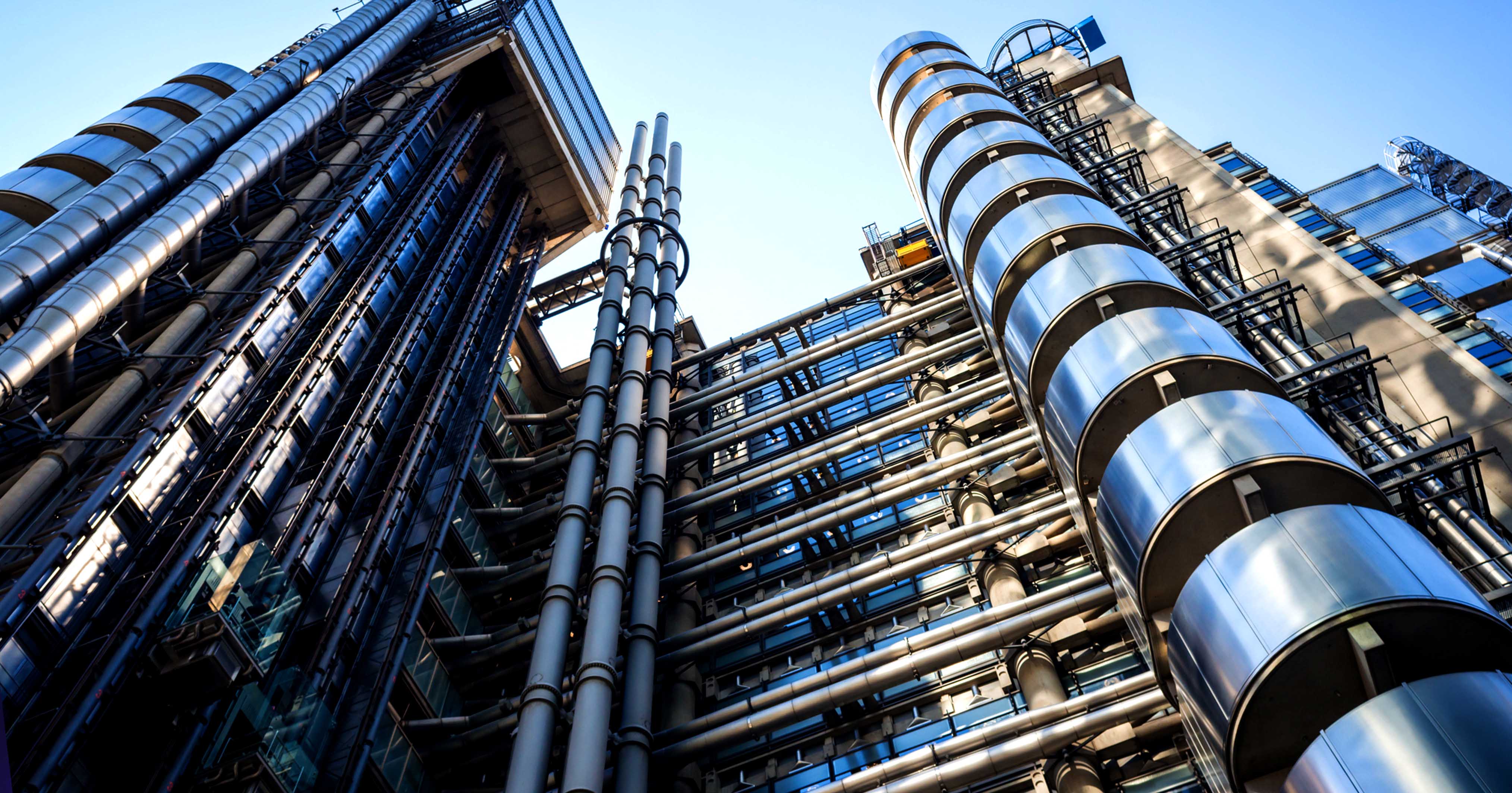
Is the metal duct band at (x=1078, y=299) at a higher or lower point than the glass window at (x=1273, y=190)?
lower

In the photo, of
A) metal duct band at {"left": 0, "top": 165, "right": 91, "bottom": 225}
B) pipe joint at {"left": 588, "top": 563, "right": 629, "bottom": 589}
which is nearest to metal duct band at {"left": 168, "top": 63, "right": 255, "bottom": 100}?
metal duct band at {"left": 0, "top": 165, "right": 91, "bottom": 225}

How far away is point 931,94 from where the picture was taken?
38562 millimetres

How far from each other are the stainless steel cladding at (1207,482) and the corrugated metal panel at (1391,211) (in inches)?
1516

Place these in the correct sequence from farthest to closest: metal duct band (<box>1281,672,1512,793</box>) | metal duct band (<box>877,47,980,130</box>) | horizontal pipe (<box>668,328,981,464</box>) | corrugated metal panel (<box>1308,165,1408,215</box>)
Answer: corrugated metal panel (<box>1308,165,1408,215</box>)
metal duct band (<box>877,47,980,130</box>)
horizontal pipe (<box>668,328,981,464</box>)
metal duct band (<box>1281,672,1512,793</box>)

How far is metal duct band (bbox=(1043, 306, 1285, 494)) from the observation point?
21844mm

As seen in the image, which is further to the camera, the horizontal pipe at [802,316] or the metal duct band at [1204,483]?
the horizontal pipe at [802,316]

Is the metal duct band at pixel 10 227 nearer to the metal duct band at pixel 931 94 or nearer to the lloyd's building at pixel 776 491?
the lloyd's building at pixel 776 491

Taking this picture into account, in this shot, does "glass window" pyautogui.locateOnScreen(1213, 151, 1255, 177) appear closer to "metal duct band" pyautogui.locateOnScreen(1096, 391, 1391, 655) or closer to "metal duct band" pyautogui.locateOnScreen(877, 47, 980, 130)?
"metal duct band" pyautogui.locateOnScreen(877, 47, 980, 130)

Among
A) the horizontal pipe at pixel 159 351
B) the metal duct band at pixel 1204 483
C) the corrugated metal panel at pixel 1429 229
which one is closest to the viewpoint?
the metal duct band at pixel 1204 483

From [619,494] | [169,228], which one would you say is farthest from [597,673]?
[169,228]

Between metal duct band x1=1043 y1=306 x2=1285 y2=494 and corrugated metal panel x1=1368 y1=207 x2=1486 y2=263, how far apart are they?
27687mm

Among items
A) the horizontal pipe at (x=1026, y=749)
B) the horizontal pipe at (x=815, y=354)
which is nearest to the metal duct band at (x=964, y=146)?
the horizontal pipe at (x=815, y=354)

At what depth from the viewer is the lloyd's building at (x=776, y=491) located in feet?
61.7

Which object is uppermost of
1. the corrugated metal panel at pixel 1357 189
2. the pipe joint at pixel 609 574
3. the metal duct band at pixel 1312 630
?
the corrugated metal panel at pixel 1357 189
